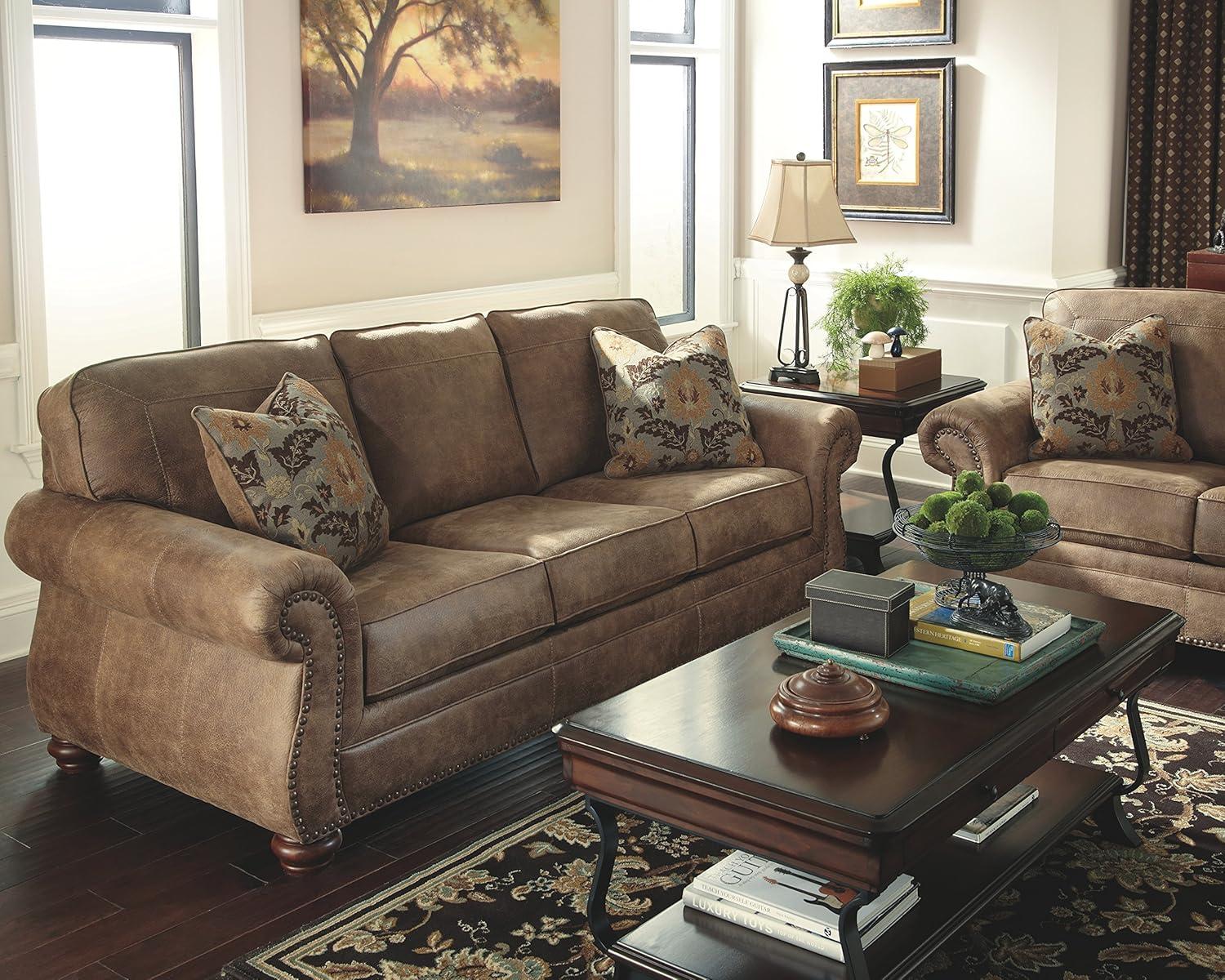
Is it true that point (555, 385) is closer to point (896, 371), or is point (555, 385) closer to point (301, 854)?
point (896, 371)

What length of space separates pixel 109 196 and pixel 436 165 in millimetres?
1196

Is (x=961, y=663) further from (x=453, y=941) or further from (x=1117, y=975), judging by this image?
(x=453, y=941)

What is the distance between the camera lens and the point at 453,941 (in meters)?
2.65

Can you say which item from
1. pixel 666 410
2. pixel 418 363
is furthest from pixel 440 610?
pixel 666 410

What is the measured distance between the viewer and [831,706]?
2371mm

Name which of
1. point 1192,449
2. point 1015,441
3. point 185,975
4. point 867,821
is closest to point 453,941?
point 185,975

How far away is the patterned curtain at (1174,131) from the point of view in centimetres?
536

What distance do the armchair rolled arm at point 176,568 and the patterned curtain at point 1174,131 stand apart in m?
3.97

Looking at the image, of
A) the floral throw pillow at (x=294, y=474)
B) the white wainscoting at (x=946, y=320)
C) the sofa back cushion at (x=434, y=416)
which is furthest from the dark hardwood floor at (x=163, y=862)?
the white wainscoting at (x=946, y=320)

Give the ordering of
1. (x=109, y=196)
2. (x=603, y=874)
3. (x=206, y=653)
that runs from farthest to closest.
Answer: (x=109, y=196), (x=206, y=653), (x=603, y=874)

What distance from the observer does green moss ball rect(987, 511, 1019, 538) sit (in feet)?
8.83

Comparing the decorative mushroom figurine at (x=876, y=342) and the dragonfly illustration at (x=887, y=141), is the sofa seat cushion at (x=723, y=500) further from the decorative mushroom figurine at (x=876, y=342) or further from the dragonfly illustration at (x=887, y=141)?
the dragonfly illustration at (x=887, y=141)

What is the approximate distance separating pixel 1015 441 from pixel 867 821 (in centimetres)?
251

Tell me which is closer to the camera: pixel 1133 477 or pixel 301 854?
pixel 301 854
